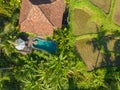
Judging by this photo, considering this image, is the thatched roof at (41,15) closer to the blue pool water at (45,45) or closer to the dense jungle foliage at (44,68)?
the dense jungle foliage at (44,68)

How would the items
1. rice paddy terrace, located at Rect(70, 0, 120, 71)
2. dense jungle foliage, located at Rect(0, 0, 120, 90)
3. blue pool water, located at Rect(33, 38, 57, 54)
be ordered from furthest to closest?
rice paddy terrace, located at Rect(70, 0, 120, 71) → blue pool water, located at Rect(33, 38, 57, 54) → dense jungle foliage, located at Rect(0, 0, 120, 90)

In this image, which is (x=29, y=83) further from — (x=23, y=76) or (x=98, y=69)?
(x=98, y=69)

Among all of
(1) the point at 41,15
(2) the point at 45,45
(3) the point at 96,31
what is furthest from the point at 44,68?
(3) the point at 96,31

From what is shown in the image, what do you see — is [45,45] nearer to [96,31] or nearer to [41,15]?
[41,15]

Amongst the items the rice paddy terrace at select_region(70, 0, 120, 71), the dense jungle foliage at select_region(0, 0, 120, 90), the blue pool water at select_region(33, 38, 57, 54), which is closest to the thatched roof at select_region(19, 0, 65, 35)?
the dense jungle foliage at select_region(0, 0, 120, 90)

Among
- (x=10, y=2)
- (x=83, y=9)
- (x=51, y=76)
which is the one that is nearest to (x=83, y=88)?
(x=51, y=76)

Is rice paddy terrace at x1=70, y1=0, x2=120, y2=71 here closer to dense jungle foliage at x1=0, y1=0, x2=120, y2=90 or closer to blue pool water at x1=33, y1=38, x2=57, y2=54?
dense jungle foliage at x1=0, y1=0, x2=120, y2=90
